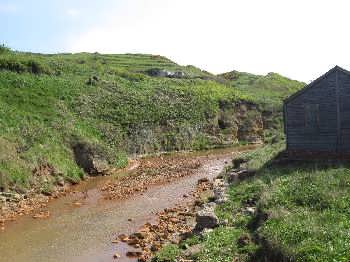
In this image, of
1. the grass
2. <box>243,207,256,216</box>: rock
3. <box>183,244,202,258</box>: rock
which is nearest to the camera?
the grass

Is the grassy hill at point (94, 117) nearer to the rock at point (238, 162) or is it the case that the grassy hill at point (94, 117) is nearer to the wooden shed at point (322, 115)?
the rock at point (238, 162)

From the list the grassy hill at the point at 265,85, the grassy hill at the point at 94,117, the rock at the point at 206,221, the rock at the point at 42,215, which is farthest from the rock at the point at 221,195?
the grassy hill at the point at 265,85

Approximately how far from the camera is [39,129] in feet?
127

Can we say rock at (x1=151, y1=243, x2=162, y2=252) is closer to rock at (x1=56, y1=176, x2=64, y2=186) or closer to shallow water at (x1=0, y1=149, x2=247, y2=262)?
shallow water at (x1=0, y1=149, x2=247, y2=262)

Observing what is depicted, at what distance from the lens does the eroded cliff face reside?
51.2 meters

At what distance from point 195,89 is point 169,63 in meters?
26.9

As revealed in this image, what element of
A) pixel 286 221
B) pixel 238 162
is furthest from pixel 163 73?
pixel 286 221

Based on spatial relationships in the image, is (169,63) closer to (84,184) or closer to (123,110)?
(123,110)

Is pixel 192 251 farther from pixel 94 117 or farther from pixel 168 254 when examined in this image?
pixel 94 117

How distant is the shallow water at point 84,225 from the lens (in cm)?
2175

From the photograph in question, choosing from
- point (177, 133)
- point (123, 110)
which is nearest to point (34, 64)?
point (123, 110)

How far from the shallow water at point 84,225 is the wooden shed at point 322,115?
8262mm

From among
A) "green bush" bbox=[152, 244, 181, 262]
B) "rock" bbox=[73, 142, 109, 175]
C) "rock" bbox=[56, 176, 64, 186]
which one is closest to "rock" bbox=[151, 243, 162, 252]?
"green bush" bbox=[152, 244, 181, 262]

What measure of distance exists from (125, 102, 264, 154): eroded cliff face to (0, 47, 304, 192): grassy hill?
0.12 metres
